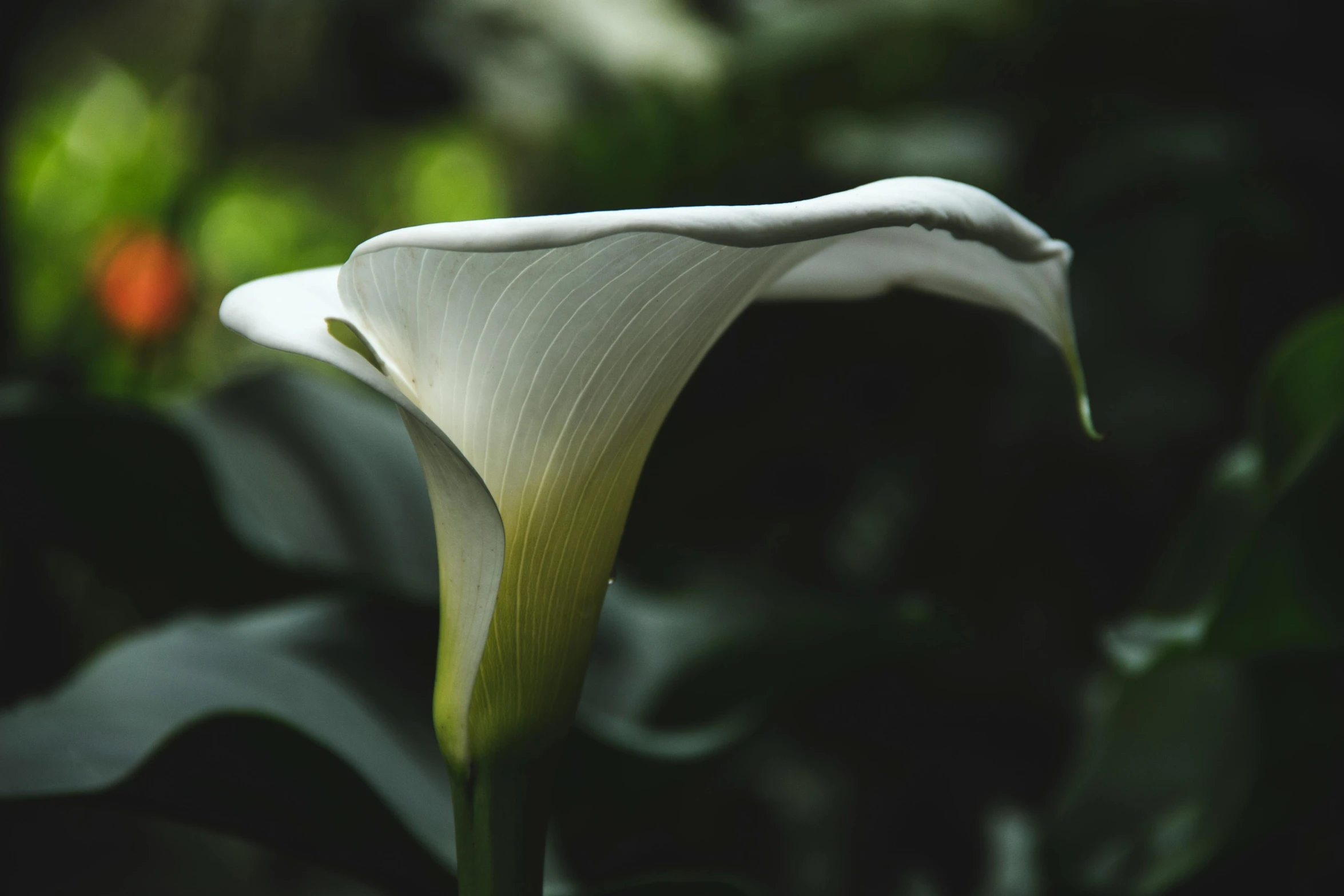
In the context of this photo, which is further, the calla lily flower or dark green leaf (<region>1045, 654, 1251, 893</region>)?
dark green leaf (<region>1045, 654, 1251, 893</region>)

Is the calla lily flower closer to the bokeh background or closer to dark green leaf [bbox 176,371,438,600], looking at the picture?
the bokeh background

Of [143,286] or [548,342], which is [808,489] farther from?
[548,342]

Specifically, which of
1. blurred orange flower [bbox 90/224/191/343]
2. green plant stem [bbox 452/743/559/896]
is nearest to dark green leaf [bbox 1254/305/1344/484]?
green plant stem [bbox 452/743/559/896]

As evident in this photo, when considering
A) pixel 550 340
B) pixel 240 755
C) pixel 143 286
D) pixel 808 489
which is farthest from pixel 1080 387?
pixel 143 286

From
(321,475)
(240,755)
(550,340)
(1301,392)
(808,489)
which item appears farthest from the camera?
(808,489)

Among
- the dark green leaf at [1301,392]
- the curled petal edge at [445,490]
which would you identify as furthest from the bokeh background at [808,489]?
the curled petal edge at [445,490]

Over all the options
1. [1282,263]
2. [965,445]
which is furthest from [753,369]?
[1282,263]

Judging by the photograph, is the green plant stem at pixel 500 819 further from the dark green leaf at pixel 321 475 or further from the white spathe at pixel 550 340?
the dark green leaf at pixel 321 475

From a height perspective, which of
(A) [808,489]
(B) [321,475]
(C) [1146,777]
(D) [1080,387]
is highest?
(D) [1080,387]
